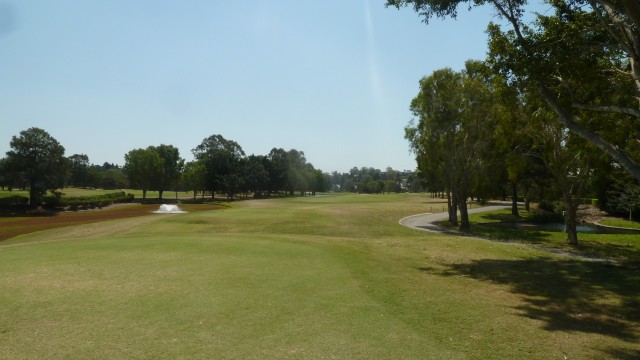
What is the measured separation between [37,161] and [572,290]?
297ft

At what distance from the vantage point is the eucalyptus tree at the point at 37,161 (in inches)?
2989

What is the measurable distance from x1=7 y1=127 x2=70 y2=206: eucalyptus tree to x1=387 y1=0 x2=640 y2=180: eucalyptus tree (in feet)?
271

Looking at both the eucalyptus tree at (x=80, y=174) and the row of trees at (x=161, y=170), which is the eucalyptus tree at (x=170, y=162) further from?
the eucalyptus tree at (x=80, y=174)

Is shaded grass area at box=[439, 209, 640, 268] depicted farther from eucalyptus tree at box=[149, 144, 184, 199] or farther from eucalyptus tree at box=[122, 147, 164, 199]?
eucalyptus tree at box=[149, 144, 184, 199]

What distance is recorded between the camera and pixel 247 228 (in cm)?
3853

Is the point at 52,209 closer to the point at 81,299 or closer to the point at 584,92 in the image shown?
the point at 81,299

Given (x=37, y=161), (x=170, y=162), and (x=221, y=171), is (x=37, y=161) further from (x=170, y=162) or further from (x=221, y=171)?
(x=221, y=171)

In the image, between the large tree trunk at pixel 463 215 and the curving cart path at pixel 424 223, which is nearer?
the curving cart path at pixel 424 223

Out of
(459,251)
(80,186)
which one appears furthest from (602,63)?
(80,186)

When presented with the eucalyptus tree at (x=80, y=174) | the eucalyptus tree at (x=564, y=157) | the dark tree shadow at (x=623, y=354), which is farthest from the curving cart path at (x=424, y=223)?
the eucalyptus tree at (x=80, y=174)

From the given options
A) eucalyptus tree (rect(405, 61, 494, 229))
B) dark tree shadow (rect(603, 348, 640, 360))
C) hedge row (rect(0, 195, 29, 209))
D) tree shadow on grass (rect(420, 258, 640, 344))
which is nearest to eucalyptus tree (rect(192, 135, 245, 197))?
hedge row (rect(0, 195, 29, 209))

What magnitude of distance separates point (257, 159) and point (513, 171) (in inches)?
4437

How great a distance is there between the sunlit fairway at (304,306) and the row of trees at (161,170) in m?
71.0

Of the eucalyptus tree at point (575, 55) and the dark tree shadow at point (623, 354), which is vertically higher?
the eucalyptus tree at point (575, 55)
